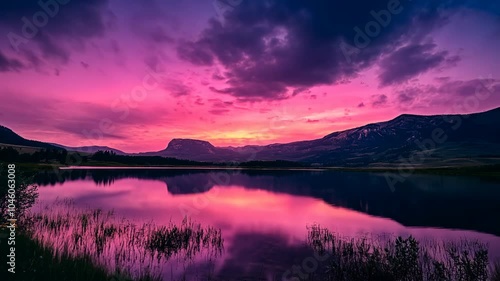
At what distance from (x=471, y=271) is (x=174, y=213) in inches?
1666

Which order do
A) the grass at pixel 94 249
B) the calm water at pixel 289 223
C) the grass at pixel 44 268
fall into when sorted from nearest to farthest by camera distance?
1. the grass at pixel 44 268
2. the grass at pixel 94 249
3. the calm water at pixel 289 223

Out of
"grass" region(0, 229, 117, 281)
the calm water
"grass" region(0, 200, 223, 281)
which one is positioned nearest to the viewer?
"grass" region(0, 229, 117, 281)

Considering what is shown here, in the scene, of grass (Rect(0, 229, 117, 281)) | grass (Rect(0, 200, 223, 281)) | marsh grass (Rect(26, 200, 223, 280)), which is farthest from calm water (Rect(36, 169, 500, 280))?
grass (Rect(0, 229, 117, 281))

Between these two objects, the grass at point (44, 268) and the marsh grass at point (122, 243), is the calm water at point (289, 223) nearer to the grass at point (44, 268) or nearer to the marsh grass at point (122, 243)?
the marsh grass at point (122, 243)

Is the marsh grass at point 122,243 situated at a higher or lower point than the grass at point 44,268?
lower

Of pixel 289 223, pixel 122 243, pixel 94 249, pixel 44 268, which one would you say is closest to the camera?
pixel 44 268

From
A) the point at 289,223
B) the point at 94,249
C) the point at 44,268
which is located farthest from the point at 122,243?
the point at 289,223

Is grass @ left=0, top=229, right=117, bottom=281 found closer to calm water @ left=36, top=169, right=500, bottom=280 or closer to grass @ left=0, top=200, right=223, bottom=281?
grass @ left=0, top=200, right=223, bottom=281

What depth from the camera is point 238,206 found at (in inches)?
2638

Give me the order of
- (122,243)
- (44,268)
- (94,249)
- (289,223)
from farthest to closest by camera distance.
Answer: (289,223) → (122,243) → (94,249) → (44,268)

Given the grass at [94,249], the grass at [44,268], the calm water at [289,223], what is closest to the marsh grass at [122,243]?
the grass at [94,249]

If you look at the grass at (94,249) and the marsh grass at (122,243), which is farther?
the marsh grass at (122,243)

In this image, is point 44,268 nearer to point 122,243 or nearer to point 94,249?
point 94,249

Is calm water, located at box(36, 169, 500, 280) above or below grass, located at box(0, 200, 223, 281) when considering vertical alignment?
below
